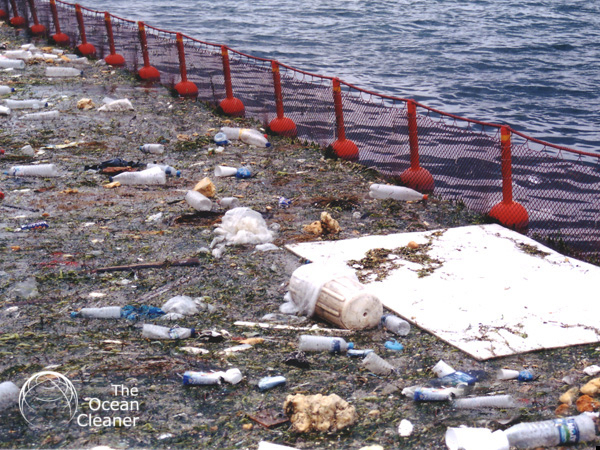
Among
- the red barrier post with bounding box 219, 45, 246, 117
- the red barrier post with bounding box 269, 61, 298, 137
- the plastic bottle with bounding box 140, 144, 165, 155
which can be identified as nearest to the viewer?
the plastic bottle with bounding box 140, 144, 165, 155

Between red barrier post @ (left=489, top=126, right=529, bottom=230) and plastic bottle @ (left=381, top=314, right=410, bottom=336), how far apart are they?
243 centimetres

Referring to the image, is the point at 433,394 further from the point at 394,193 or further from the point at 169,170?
the point at 169,170

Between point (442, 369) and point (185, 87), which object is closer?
point (442, 369)

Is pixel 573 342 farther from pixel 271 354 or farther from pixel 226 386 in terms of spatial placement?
pixel 226 386

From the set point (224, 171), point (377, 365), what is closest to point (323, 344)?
point (377, 365)

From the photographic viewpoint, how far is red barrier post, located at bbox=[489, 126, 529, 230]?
6.40 m

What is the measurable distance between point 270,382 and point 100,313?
1500mm

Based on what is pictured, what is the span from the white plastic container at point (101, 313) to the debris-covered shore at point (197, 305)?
0.13 feet

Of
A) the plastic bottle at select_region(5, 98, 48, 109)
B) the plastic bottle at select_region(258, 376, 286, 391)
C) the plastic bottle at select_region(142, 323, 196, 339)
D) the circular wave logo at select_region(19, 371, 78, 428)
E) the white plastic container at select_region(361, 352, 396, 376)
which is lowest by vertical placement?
the white plastic container at select_region(361, 352, 396, 376)

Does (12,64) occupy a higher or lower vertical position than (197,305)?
higher

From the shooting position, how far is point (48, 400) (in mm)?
3588

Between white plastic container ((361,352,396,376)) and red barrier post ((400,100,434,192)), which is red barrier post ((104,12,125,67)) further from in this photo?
white plastic container ((361,352,396,376))

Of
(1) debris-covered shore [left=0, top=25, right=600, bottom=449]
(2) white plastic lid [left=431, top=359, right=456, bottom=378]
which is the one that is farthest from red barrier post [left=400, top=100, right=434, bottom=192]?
(2) white plastic lid [left=431, top=359, right=456, bottom=378]

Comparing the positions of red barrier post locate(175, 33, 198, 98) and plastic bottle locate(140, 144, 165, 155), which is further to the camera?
red barrier post locate(175, 33, 198, 98)
